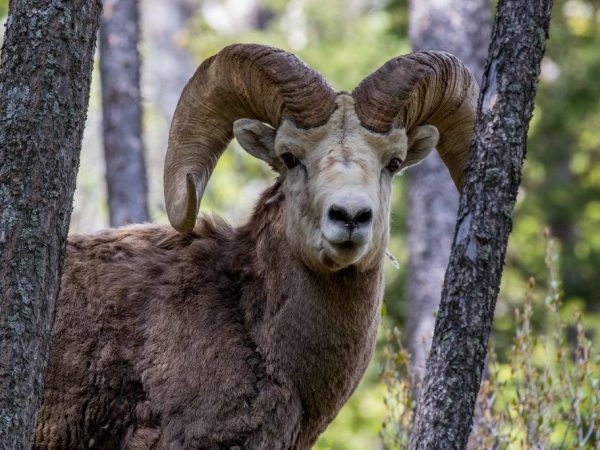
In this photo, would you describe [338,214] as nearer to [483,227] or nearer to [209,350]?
[483,227]

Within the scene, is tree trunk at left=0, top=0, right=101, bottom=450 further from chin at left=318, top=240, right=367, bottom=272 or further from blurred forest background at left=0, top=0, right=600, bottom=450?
blurred forest background at left=0, top=0, right=600, bottom=450

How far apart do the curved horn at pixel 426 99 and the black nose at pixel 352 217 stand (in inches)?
43.0

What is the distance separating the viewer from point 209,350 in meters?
8.00

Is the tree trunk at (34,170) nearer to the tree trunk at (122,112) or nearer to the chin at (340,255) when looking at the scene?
the chin at (340,255)

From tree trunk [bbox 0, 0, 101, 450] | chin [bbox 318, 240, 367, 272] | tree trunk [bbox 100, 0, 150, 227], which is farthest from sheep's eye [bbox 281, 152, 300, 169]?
tree trunk [bbox 100, 0, 150, 227]

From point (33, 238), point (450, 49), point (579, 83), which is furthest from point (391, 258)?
point (579, 83)

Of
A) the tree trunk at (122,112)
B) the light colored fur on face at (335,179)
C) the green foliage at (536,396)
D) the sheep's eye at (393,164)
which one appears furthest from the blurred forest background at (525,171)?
the light colored fur on face at (335,179)

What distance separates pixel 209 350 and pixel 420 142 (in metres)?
2.45

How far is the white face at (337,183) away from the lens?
7316mm

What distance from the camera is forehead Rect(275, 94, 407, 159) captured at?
799 cm

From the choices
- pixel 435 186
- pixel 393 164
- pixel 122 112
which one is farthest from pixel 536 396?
pixel 122 112

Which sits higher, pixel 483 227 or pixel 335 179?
pixel 335 179

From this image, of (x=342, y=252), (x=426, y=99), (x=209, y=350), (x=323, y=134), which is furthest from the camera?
(x=426, y=99)

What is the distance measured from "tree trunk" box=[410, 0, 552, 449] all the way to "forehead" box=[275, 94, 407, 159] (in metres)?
1.29
